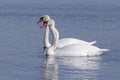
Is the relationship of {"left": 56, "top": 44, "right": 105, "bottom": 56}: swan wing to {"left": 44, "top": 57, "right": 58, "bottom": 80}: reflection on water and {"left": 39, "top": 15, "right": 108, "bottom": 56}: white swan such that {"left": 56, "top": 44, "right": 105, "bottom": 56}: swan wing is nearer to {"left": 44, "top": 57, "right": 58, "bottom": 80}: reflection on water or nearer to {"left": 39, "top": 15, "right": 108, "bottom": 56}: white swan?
{"left": 39, "top": 15, "right": 108, "bottom": 56}: white swan

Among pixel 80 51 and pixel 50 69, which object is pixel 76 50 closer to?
pixel 80 51

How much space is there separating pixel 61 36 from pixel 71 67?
6.75 meters

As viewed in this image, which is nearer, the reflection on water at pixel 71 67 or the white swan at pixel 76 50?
the reflection on water at pixel 71 67

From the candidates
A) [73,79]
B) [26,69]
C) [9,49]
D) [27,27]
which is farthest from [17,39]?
[73,79]

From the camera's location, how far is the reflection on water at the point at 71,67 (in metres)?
15.2

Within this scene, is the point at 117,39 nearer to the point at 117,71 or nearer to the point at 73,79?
the point at 117,71

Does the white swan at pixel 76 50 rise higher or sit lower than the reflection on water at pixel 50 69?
higher

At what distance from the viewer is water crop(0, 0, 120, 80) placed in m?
15.7

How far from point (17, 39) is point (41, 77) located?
6863 mm

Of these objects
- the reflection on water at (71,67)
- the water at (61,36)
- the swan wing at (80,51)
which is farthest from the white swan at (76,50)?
the reflection on water at (71,67)

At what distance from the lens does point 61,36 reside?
2347cm

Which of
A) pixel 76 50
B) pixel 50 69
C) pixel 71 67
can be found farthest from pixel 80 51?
pixel 50 69

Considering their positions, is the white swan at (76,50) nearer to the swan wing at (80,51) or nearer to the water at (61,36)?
the swan wing at (80,51)

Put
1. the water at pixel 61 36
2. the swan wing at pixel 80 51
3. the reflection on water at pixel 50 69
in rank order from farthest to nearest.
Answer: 1. the swan wing at pixel 80 51
2. the water at pixel 61 36
3. the reflection on water at pixel 50 69
